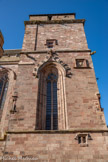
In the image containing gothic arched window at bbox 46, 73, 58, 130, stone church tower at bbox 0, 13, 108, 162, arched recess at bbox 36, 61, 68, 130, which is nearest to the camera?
stone church tower at bbox 0, 13, 108, 162

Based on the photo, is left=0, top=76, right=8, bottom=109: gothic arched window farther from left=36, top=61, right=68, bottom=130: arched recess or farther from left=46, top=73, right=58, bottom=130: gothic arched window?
left=46, top=73, right=58, bottom=130: gothic arched window

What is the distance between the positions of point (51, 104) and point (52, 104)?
6cm

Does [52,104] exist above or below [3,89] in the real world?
below

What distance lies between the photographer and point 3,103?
9.55 metres

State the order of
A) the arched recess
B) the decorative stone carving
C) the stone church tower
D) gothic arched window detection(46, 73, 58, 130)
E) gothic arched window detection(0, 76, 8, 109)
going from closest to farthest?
1. the stone church tower
2. the arched recess
3. gothic arched window detection(46, 73, 58, 130)
4. the decorative stone carving
5. gothic arched window detection(0, 76, 8, 109)

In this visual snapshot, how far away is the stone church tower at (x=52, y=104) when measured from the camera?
636 cm

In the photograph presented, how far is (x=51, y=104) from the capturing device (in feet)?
27.8

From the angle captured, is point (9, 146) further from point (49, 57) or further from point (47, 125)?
point (49, 57)

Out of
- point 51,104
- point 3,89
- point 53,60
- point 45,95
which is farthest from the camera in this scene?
point 3,89

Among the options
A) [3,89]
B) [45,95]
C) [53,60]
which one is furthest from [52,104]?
[3,89]

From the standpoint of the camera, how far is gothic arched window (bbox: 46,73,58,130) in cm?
778

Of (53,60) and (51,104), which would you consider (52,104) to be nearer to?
(51,104)

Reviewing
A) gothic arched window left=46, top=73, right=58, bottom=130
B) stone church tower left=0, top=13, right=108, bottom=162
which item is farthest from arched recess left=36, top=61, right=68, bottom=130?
gothic arched window left=46, top=73, right=58, bottom=130

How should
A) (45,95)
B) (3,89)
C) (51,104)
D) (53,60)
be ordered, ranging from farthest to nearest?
(3,89)
(53,60)
(45,95)
(51,104)
